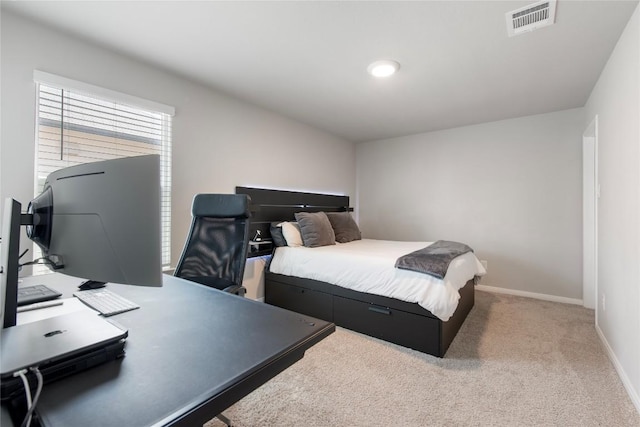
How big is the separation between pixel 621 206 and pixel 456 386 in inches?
65.8

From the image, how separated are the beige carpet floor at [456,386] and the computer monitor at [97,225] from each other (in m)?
1.27

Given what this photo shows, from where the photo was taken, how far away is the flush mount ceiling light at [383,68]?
7.71 feet

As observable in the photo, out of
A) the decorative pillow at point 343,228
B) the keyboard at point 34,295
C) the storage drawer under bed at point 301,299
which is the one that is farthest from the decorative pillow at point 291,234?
the keyboard at point 34,295

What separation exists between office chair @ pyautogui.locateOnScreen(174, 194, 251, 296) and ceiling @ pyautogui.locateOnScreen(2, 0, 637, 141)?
3.81 feet

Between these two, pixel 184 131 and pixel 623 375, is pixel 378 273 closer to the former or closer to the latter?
pixel 623 375

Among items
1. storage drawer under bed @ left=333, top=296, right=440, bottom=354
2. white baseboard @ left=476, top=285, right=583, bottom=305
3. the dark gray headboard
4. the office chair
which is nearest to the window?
the office chair

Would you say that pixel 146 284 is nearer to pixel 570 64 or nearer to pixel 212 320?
pixel 212 320

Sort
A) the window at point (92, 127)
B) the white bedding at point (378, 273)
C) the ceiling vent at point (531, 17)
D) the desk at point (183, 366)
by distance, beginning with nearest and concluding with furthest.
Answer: the desk at point (183, 366) → the ceiling vent at point (531, 17) → the window at point (92, 127) → the white bedding at point (378, 273)

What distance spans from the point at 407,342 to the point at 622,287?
150 centimetres

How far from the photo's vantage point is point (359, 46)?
6.95 ft

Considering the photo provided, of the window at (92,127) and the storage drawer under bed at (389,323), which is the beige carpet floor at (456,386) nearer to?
the storage drawer under bed at (389,323)

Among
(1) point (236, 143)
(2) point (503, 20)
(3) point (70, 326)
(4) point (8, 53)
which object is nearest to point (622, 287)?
(2) point (503, 20)

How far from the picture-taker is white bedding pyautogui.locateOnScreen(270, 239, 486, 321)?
2.12m

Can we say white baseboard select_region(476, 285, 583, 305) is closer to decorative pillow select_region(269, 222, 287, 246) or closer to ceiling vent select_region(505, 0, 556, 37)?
decorative pillow select_region(269, 222, 287, 246)
